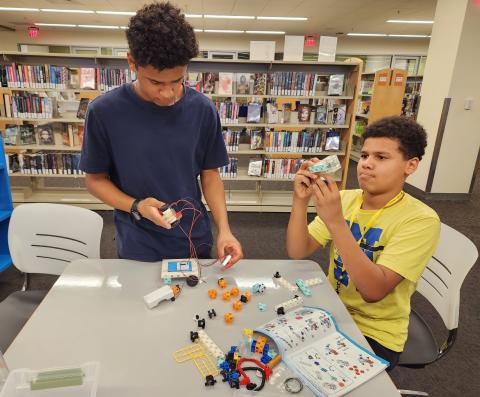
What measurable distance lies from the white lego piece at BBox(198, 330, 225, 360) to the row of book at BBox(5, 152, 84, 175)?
3.52 metres

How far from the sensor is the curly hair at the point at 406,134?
126cm

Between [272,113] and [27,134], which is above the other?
[272,113]

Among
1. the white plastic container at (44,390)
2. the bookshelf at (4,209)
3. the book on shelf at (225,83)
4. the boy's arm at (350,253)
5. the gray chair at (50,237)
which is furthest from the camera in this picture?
the book on shelf at (225,83)

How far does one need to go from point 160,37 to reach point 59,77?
3370 millimetres

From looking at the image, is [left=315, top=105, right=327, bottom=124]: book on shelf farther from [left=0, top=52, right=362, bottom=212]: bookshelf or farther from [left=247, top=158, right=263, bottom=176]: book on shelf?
[left=247, top=158, right=263, bottom=176]: book on shelf

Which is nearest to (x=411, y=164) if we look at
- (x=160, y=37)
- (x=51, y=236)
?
(x=160, y=37)

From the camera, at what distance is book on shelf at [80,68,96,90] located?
3.73 meters

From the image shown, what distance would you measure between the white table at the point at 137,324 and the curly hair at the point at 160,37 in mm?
750

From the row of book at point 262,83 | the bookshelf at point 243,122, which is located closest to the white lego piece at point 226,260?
the bookshelf at point 243,122

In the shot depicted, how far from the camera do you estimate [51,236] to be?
1665 mm

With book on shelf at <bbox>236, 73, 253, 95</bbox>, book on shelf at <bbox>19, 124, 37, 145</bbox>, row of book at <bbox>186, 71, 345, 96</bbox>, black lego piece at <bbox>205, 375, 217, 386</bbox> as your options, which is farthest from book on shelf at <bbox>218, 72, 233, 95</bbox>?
black lego piece at <bbox>205, 375, 217, 386</bbox>

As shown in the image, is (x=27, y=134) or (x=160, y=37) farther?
(x=27, y=134)

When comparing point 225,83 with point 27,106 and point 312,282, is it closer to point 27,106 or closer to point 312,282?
point 27,106

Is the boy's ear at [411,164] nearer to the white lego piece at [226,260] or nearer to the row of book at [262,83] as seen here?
the white lego piece at [226,260]
